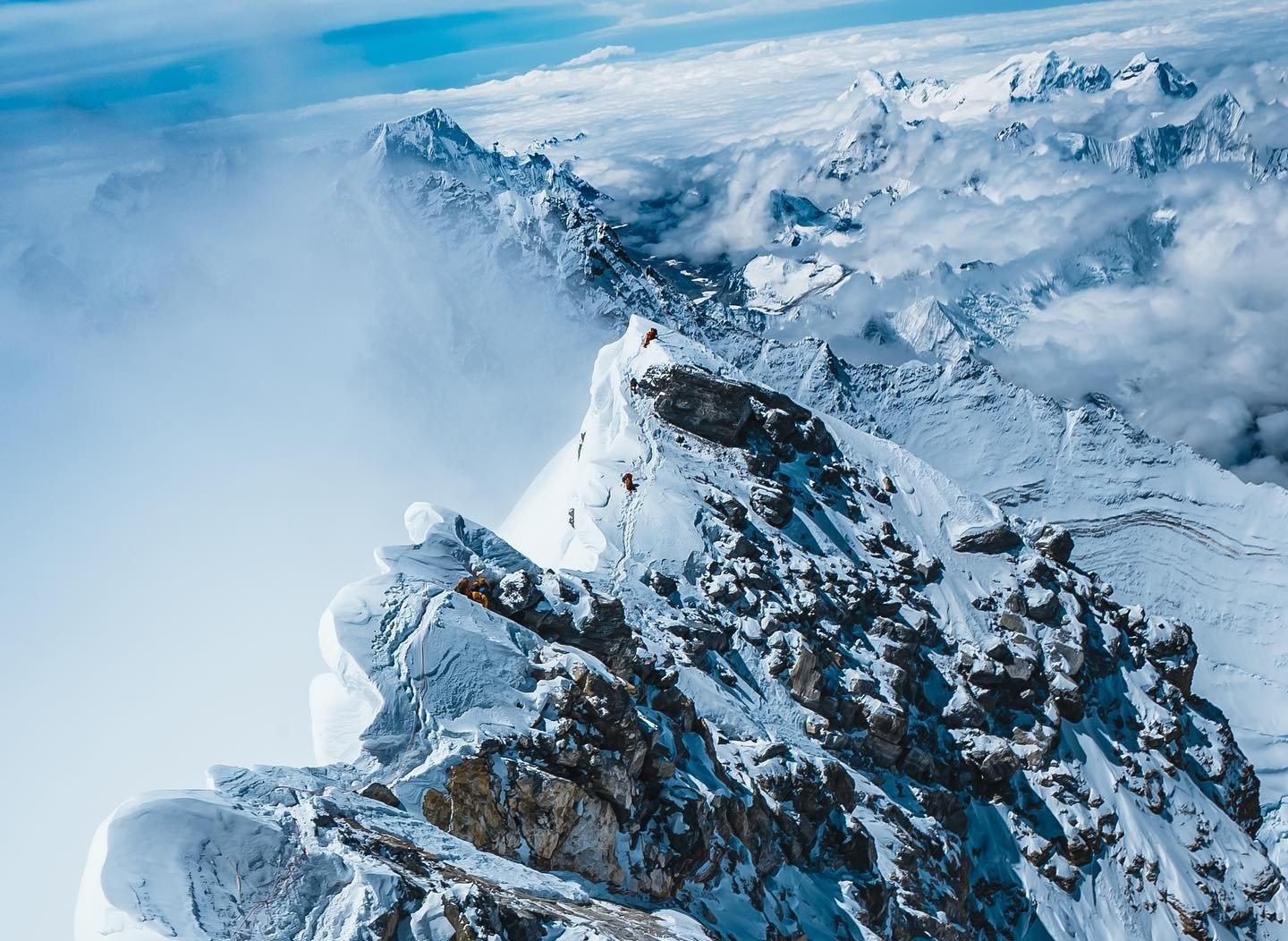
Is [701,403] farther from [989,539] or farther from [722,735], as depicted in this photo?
[722,735]

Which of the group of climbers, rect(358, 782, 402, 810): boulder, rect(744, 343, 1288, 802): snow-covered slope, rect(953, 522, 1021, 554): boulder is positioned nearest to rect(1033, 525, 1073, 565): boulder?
rect(953, 522, 1021, 554): boulder

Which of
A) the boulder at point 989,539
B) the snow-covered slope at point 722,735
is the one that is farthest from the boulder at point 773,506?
the boulder at point 989,539

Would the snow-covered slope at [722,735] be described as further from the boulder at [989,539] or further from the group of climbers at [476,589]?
the boulder at [989,539]

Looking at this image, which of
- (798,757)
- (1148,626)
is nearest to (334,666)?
(798,757)

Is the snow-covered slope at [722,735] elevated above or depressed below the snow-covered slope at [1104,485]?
above

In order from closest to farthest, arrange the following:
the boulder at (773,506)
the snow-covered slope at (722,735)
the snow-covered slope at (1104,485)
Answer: the snow-covered slope at (722,735) → the boulder at (773,506) → the snow-covered slope at (1104,485)

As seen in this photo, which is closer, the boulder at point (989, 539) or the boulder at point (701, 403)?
the boulder at point (701, 403)

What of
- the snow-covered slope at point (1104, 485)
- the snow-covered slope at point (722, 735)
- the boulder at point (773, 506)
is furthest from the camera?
the snow-covered slope at point (1104, 485)
